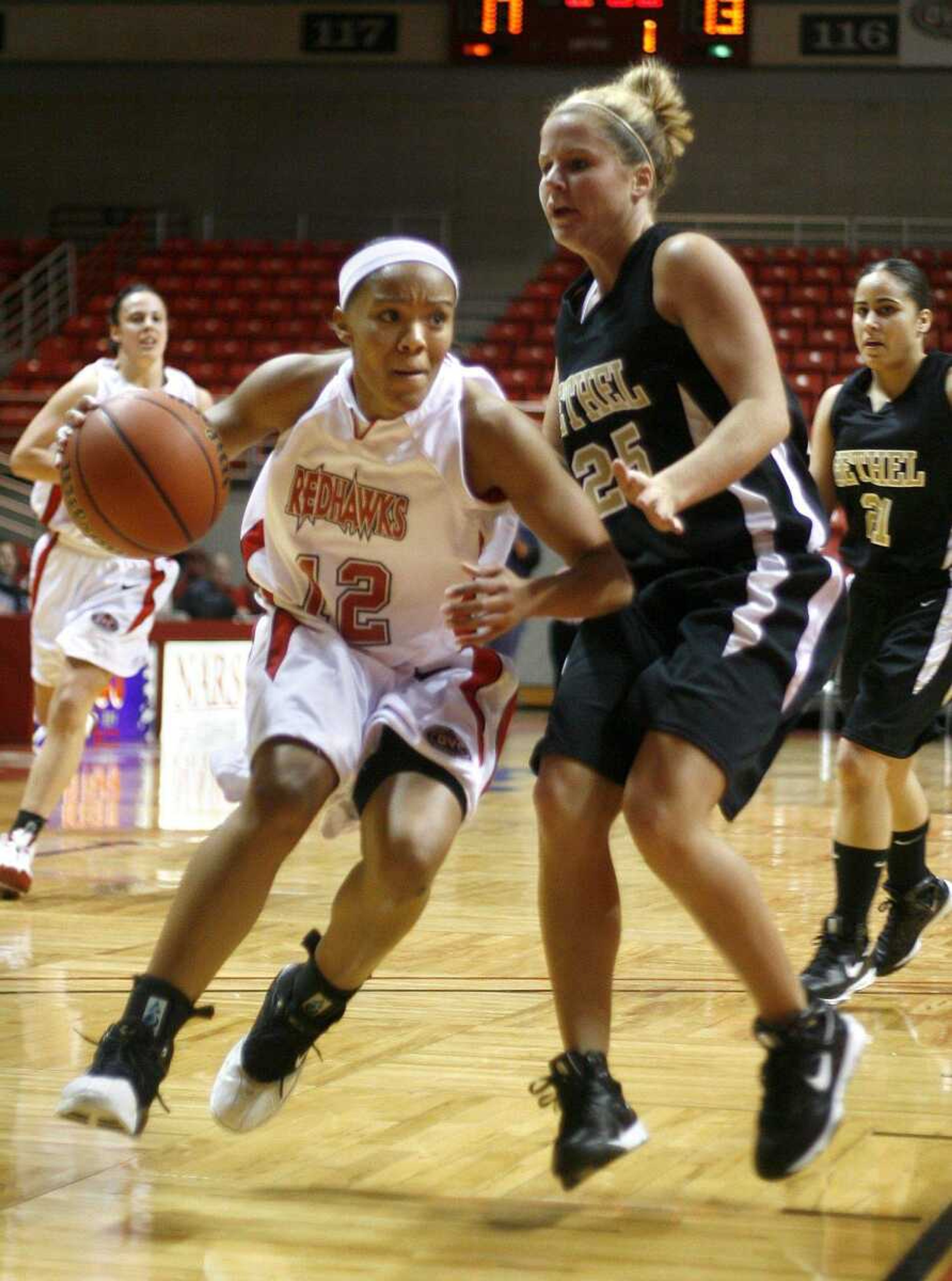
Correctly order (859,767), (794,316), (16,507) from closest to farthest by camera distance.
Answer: (859,767) → (16,507) → (794,316)

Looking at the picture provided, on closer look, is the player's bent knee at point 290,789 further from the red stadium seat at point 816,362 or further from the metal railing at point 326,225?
the metal railing at point 326,225

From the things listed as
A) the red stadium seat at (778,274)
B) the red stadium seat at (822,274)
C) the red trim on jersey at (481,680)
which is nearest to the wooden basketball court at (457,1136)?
the red trim on jersey at (481,680)

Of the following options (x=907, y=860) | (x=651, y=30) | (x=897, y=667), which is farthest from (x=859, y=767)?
(x=651, y=30)

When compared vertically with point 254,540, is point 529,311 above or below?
below

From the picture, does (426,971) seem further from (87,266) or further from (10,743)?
(87,266)

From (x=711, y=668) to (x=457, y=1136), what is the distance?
870 mm

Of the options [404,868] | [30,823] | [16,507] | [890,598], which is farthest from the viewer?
[16,507]

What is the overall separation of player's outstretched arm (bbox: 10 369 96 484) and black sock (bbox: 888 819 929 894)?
8.36ft

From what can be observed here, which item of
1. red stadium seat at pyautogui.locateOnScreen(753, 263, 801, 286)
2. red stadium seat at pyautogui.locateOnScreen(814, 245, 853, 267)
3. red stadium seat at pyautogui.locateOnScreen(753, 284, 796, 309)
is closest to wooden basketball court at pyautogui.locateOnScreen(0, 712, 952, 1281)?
red stadium seat at pyautogui.locateOnScreen(753, 284, 796, 309)

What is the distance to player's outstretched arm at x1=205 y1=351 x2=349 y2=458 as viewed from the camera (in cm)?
291

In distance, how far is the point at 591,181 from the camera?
2.88m

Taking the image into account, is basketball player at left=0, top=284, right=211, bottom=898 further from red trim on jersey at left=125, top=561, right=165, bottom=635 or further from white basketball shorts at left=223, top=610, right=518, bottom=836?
white basketball shorts at left=223, top=610, right=518, bottom=836

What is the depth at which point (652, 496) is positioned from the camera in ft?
7.97

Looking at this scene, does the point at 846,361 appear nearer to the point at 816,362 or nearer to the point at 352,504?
the point at 816,362
